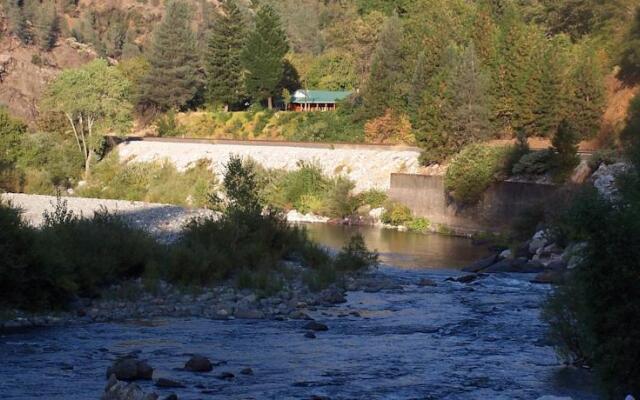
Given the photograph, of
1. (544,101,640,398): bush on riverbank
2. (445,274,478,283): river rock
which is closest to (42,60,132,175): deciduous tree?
(445,274,478,283): river rock

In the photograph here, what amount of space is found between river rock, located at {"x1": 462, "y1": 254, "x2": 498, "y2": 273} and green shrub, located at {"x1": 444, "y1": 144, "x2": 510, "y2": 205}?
12197mm

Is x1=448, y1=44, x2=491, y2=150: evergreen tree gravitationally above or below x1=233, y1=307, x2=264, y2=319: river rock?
above

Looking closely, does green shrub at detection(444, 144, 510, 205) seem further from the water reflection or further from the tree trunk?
the tree trunk

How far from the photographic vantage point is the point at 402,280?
29.8 metres

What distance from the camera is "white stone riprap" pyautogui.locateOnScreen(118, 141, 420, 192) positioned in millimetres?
54156

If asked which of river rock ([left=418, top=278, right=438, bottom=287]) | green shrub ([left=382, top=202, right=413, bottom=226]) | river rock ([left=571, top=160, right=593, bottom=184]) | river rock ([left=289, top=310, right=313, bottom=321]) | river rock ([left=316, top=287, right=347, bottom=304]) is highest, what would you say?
river rock ([left=571, top=160, right=593, bottom=184])

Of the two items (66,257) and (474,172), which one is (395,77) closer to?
(474,172)

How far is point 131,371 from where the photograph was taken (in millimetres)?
16703

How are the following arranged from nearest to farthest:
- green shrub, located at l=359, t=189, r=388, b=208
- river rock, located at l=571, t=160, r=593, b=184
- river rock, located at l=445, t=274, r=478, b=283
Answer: river rock, located at l=445, t=274, r=478, b=283
river rock, located at l=571, t=160, r=593, b=184
green shrub, located at l=359, t=189, r=388, b=208

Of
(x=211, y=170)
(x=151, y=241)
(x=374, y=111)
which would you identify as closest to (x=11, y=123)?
(x=211, y=170)

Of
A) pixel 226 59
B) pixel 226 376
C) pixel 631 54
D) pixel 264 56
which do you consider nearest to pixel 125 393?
pixel 226 376

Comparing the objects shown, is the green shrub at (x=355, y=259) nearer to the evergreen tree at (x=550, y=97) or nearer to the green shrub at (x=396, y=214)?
the green shrub at (x=396, y=214)

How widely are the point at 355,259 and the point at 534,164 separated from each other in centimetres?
1804

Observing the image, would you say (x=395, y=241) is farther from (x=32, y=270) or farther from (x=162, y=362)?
(x=162, y=362)
